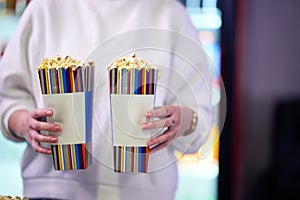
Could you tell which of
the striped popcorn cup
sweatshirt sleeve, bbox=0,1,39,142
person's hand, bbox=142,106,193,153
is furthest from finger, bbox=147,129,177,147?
sweatshirt sleeve, bbox=0,1,39,142

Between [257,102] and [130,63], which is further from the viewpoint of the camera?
[257,102]

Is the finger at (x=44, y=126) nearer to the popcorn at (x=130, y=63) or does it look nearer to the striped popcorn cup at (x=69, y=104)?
the striped popcorn cup at (x=69, y=104)

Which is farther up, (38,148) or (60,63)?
(60,63)

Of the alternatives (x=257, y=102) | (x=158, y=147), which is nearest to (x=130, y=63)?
(x=158, y=147)

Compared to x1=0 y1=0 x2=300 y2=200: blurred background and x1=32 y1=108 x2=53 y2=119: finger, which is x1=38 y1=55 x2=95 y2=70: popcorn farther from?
x1=0 y1=0 x2=300 y2=200: blurred background

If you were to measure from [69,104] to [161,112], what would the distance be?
7.8 inches

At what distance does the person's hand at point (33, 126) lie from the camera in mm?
1060

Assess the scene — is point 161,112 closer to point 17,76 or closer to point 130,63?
point 130,63

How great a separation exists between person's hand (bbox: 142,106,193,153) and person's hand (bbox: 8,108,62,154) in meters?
0.20

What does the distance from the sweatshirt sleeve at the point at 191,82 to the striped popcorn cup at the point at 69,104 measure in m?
0.19

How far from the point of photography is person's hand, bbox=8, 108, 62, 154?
1060mm

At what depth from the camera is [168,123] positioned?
1.08 m

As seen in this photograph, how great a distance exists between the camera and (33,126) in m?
1.09

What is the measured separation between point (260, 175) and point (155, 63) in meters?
0.55
